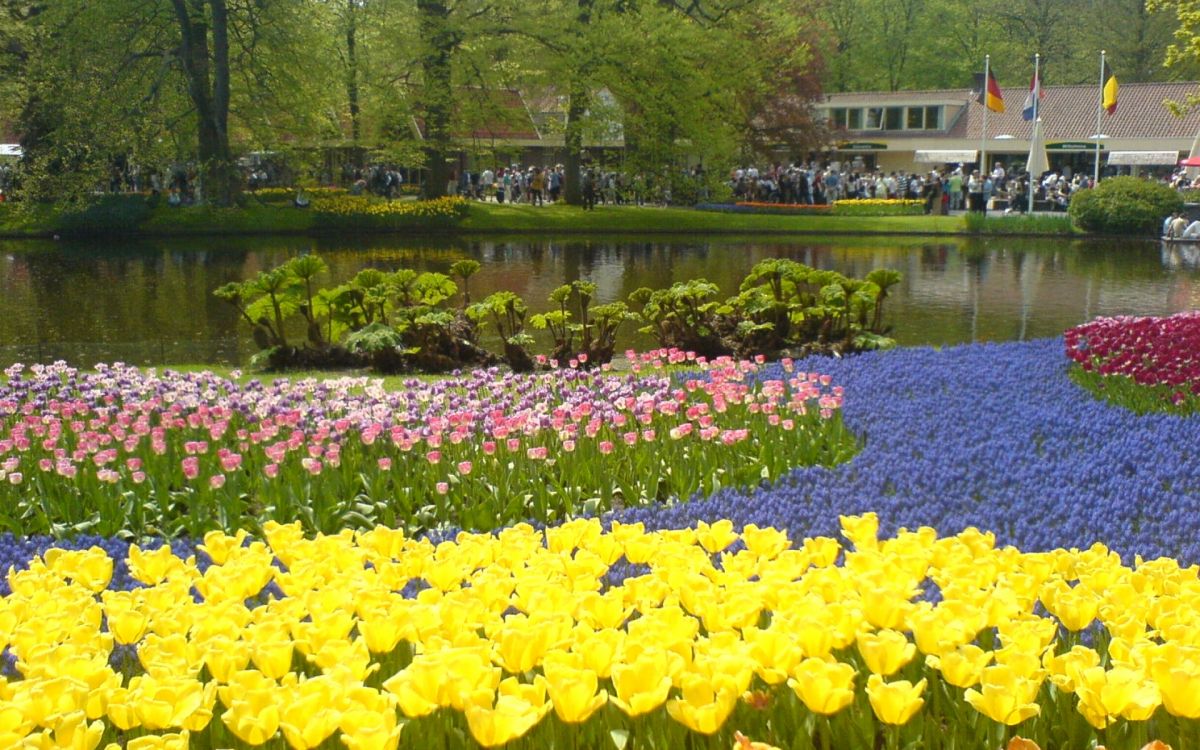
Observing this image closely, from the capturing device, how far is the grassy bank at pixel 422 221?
32062mm

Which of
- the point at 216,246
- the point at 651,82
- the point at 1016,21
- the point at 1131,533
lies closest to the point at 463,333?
the point at 1131,533

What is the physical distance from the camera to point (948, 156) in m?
53.6

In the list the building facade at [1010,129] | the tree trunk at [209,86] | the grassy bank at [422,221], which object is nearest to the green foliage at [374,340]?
the grassy bank at [422,221]

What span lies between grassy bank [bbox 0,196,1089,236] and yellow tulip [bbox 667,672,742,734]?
31.5m

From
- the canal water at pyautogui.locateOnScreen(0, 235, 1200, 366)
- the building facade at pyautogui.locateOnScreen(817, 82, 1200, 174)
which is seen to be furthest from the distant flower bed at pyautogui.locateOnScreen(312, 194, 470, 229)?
the building facade at pyautogui.locateOnScreen(817, 82, 1200, 174)

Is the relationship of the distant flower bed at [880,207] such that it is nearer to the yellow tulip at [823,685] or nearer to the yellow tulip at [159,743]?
the yellow tulip at [823,685]

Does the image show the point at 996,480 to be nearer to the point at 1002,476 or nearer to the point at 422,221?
the point at 1002,476

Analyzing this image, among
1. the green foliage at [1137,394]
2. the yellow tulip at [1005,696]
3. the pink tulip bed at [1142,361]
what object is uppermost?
the yellow tulip at [1005,696]

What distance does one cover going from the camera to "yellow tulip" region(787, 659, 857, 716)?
2109 mm

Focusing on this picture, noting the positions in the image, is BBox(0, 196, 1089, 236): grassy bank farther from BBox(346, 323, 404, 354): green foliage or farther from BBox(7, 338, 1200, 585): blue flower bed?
BBox(7, 338, 1200, 585): blue flower bed

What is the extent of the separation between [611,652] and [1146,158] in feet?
169

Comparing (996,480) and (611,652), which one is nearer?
(611,652)

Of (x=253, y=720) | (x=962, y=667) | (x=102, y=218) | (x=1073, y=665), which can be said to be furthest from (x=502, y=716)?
(x=102, y=218)

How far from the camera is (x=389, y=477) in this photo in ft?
19.6
